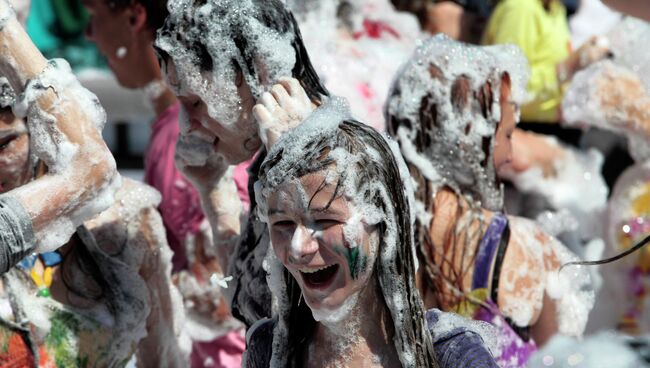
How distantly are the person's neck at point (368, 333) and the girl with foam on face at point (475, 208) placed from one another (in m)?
0.86

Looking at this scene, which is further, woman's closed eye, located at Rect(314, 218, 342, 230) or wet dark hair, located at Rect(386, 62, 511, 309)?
wet dark hair, located at Rect(386, 62, 511, 309)

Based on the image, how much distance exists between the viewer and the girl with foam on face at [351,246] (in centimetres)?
225

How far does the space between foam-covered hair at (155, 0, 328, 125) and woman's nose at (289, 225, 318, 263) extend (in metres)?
0.71

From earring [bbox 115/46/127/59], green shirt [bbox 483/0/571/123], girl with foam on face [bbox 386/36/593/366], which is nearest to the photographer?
girl with foam on face [bbox 386/36/593/366]

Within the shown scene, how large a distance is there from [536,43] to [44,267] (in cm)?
Result: 337

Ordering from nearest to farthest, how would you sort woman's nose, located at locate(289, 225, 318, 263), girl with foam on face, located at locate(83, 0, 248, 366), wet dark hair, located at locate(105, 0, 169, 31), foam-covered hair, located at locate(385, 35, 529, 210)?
woman's nose, located at locate(289, 225, 318, 263), foam-covered hair, located at locate(385, 35, 529, 210), girl with foam on face, located at locate(83, 0, 248, 366), wet dark hair, located at locate(105, 0, 169, 31)

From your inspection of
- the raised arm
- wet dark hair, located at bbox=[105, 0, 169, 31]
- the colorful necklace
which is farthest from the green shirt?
the raised arm

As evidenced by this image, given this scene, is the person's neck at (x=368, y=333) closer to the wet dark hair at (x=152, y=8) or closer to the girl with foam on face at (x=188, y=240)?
Answer: the girl with foam on face at (x=188, y=240)

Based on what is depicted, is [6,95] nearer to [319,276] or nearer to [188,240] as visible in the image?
[319,276]

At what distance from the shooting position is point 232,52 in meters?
2.91

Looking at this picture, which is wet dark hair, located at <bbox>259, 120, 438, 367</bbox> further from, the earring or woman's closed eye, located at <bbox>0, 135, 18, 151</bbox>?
the earring

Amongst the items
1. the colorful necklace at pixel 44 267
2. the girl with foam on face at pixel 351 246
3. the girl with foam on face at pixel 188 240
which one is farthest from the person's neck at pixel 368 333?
the girl with foam on face at pixel 188 240

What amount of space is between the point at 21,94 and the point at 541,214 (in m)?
3.31

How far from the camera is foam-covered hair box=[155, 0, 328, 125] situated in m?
2.90
